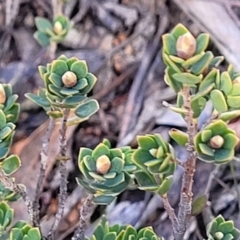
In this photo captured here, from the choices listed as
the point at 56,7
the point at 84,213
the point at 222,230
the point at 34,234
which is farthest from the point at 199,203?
the point at 56,7

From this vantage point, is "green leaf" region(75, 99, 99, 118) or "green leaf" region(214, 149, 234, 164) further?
"green leaf" region(75, 99, 99, 118)

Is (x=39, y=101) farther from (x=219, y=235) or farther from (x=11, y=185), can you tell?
(x=219, y=235)

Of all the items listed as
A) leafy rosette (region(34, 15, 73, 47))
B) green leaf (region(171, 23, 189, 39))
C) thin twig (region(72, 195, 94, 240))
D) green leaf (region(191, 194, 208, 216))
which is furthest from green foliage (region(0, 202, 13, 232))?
leafy rosette (region(34, 15, 73, 47))

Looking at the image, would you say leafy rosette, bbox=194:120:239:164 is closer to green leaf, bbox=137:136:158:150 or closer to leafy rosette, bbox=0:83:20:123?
green leaf, bbox=137:136:158:150

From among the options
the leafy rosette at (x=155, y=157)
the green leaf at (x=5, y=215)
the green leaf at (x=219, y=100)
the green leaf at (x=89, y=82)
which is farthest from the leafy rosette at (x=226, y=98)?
the green leaf at (x=5, y=215)

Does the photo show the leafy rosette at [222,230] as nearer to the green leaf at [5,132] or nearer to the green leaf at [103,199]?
the green leaf at [103,199]

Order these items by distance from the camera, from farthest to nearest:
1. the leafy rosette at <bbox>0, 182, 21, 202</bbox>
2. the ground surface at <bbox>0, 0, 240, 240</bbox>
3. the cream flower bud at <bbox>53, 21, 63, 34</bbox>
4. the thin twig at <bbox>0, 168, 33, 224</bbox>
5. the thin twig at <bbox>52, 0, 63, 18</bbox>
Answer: the thin twig at <bbox>52, 0, 63, 18</bbox>
the cream flower bud at <bbox>53, 21, 63, 34</bbox>
the ground surface at <bbox>0, 0, 240, 240</bbox>
the leafy rosette at <bbox>0, 182, 21, 202</bbox>
the thin twig at <bbox>0, 168, 33, 224</bbox>
